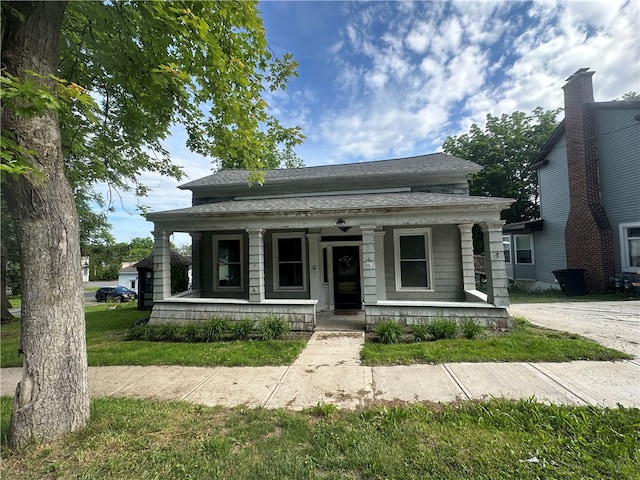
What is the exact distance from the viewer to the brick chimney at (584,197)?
39.7ft

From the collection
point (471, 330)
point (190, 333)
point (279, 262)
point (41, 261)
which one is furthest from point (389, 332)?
point (41, 261)

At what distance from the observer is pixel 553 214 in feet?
47.7

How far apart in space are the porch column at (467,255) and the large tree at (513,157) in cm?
1592

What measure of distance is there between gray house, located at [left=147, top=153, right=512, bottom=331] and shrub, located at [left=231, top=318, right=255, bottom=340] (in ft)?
1.68

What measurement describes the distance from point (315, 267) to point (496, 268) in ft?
16.1

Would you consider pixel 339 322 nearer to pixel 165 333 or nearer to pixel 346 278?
pixel 346 278

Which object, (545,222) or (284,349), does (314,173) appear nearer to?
(284,349)

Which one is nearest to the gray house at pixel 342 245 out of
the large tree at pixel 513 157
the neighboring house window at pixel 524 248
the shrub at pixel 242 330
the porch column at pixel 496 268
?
the porch column at pixel 496 268

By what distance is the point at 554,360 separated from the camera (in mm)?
4863

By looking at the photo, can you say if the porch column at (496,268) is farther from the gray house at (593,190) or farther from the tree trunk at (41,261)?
the gray house at (593,190)

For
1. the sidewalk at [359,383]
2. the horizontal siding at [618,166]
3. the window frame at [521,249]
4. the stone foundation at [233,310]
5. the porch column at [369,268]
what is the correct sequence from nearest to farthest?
the sidewalk at [359,383] < the porch column at [369,268] < the stone foundation at [233,310] < the horizontal siding at [618,166] < the window frame at [521,249]

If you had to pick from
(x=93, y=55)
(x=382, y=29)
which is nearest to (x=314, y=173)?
(x=382, y=29)

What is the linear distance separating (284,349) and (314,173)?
7031 millimetres

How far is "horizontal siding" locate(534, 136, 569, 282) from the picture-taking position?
14.0 meters
